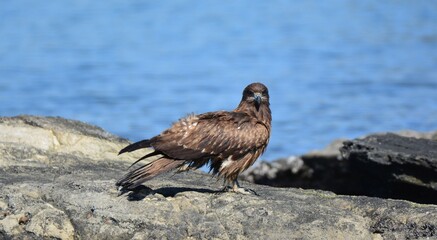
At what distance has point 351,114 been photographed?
22.2m

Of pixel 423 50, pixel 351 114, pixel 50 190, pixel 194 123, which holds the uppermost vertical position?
pixel 423 50

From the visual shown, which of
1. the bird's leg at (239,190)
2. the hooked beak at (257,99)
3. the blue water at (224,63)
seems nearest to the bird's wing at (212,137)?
the bird's leg at (239,190)

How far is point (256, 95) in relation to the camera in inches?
373

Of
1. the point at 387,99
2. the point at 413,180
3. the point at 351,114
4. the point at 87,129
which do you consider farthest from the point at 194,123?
the point at 387,99

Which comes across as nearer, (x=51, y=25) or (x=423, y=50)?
(x=423, y=50)

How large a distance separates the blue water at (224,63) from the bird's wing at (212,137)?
9.45 m

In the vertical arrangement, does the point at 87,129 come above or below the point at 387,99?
below

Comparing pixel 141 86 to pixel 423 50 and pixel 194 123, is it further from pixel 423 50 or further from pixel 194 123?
pixel 194 123

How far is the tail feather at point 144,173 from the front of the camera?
8.17 metres

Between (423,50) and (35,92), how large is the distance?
40.9ft

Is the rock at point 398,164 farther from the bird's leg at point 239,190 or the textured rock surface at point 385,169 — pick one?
the bird's leg at point 239,190

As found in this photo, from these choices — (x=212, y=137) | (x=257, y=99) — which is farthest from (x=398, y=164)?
(x=212, y=137)

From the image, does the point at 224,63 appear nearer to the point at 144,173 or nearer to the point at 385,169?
the point at 385,169

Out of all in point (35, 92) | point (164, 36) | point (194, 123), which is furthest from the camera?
point (164, 36)
